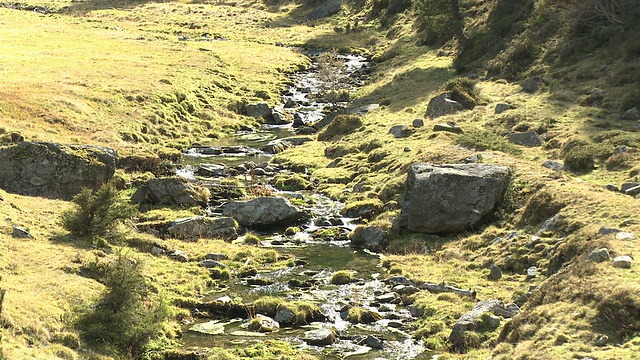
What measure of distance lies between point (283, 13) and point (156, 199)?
3616 inches

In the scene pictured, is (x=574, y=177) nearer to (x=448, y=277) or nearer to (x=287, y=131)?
(x=448, y=277)

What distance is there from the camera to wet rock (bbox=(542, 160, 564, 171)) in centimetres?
3603

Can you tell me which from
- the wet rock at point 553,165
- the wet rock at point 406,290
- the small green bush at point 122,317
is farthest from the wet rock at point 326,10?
the small green bush at point 122,317

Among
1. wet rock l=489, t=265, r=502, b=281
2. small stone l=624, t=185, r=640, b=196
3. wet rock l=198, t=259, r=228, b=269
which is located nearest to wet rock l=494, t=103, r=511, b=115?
small stone l=624, t=185, r=640, b=196

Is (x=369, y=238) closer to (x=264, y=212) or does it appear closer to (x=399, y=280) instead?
(x=399, y=280)

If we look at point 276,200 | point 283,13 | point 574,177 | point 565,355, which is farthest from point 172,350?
point 283,13

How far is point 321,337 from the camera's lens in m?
23.8

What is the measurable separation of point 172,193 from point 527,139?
67.4ft

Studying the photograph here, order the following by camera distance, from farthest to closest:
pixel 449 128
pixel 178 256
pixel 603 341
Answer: pixel 449 128, pixel 178 256, pixel 603 341

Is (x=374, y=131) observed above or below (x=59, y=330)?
below

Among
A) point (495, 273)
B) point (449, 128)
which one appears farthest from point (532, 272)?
point (449, 128)

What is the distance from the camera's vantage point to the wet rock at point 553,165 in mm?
36031

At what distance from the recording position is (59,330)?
21047 mm

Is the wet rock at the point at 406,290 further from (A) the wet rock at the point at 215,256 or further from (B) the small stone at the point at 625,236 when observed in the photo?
(A) the wet rock at the point at 215,256
